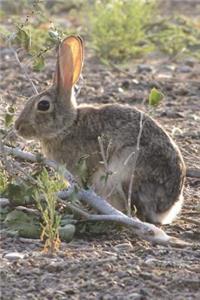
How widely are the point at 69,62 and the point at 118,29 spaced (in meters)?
4.06

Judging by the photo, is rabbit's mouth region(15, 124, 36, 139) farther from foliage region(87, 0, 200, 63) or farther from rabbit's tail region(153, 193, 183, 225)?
foliage region(87, 0, 200, 63)

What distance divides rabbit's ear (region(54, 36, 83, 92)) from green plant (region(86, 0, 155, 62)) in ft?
12.9

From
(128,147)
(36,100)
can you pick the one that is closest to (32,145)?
(36,100)

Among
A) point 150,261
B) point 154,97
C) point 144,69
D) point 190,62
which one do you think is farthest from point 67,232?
point 190,62

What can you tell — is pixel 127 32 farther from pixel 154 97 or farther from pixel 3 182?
pixel 154 97

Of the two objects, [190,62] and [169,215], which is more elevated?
[190,62]

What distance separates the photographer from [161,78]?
9.58m

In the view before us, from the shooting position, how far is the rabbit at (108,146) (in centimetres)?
551

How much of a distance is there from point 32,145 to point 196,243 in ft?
6.62

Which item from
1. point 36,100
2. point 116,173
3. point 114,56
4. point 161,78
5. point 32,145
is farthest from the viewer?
point 114,56

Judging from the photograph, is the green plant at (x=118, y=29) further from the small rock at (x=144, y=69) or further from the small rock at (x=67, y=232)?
the small rock at (x=67, y=232)

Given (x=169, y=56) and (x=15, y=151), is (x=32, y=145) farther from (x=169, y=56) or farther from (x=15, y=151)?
(x=169, y=56)

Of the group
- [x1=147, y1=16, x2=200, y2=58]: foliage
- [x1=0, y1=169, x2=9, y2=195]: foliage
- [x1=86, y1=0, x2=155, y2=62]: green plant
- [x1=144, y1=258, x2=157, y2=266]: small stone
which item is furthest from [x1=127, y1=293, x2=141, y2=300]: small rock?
[x1=147, y1=16, x2=200, y2=58]: foliage

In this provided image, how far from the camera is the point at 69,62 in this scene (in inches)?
237
